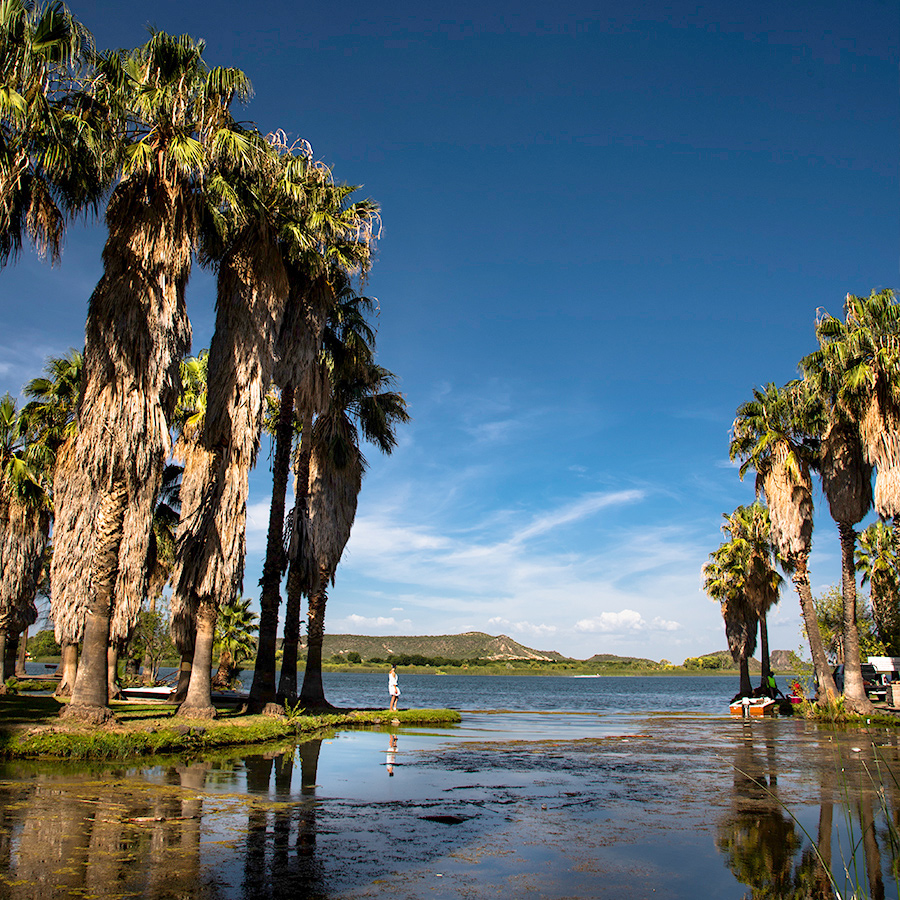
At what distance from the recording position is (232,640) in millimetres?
41969

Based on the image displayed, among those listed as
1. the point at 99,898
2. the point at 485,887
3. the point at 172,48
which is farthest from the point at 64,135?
the point at 485,887

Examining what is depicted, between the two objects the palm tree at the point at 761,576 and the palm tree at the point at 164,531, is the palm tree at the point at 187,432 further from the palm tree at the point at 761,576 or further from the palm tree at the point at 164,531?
the palm tree at the point at 761,576

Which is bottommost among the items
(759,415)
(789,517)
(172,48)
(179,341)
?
(789,517)

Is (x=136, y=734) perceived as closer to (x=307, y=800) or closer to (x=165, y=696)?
(x=307, y=800)

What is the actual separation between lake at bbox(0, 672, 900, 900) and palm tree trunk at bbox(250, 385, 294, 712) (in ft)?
20.5

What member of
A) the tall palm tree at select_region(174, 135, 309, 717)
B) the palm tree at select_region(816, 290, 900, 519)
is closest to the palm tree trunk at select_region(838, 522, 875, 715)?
the palm tree at select_region(816, 290, 900, 519)

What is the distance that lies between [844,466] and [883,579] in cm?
1798

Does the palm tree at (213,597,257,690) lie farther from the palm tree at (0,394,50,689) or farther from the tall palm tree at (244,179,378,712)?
the tall palm tree at (244,179,378,712)

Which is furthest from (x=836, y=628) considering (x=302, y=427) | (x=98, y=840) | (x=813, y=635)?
(x=98, y=840)

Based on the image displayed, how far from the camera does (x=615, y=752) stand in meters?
18.9

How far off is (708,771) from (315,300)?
17010 millimetres

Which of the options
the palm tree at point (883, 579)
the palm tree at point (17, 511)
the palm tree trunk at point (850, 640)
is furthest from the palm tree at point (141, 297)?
the palm tree at point (883, 579)

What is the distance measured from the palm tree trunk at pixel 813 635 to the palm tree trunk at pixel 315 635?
21688mm

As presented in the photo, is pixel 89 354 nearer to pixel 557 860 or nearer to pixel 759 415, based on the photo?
pixel 557 860
